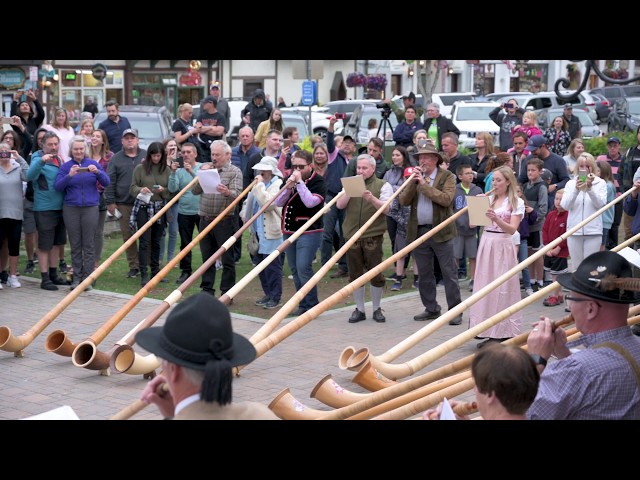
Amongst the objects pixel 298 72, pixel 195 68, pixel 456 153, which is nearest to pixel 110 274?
pixel 456 153

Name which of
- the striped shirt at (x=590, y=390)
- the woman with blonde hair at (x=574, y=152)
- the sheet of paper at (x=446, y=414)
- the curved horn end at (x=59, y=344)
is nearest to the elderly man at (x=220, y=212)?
the curved horn end at (x=59, y=344)

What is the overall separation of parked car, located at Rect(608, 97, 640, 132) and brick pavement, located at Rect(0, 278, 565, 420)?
15.6m

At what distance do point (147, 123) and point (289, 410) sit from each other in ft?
46.7

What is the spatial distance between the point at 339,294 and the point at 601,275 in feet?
13.1

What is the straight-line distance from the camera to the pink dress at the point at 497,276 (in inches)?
385

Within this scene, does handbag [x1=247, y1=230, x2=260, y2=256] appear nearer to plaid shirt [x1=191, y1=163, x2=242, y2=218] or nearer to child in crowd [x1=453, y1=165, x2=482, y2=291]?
plaid shirt [x1=191, y1=163, x2=242, y2=218]

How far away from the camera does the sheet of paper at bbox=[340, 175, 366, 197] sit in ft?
34.5

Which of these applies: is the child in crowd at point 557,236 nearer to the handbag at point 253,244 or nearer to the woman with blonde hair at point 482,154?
the woman with blonde hair at point 482,154

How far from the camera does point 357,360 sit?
26.9 feet

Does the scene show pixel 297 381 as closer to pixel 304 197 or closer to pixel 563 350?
pixel 304 197

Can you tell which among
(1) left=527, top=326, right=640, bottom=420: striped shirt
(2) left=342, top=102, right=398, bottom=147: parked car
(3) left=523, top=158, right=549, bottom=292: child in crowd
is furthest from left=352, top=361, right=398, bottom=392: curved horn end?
(2) left=342, top=102, right=398, bottom=147: parked car

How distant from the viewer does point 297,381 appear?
873 cm

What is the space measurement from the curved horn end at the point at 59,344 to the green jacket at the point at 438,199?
386cm
